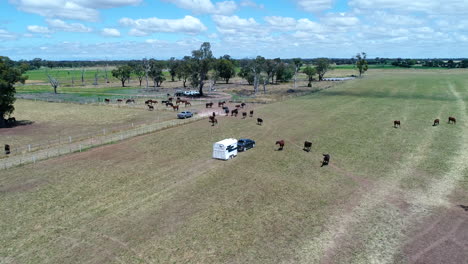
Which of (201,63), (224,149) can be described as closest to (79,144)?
(224,149)

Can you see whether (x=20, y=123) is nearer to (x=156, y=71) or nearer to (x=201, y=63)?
(x=201, y=63)

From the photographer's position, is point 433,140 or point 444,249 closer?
point 444,249

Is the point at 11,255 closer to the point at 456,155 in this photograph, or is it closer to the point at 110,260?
the point at 110,260

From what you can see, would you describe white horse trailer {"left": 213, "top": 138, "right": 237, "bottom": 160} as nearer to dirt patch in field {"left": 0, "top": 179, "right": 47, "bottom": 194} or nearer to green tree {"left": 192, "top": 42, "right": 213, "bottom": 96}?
dirt patch in field {"left": 0, "top": 179, "right": 47, "bottom": 194}

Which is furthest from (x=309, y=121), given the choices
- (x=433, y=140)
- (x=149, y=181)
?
(x=149, y=181)

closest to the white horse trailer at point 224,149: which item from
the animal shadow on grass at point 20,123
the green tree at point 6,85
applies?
the animal shadow on grass at point 20,123

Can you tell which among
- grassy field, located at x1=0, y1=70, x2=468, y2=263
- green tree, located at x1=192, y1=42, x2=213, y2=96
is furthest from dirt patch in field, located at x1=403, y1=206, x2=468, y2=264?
green tree, located at x1=192, y1=42, x2=213, y2=96

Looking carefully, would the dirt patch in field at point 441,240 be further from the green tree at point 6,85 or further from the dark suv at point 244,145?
the green tree at point 6,85
